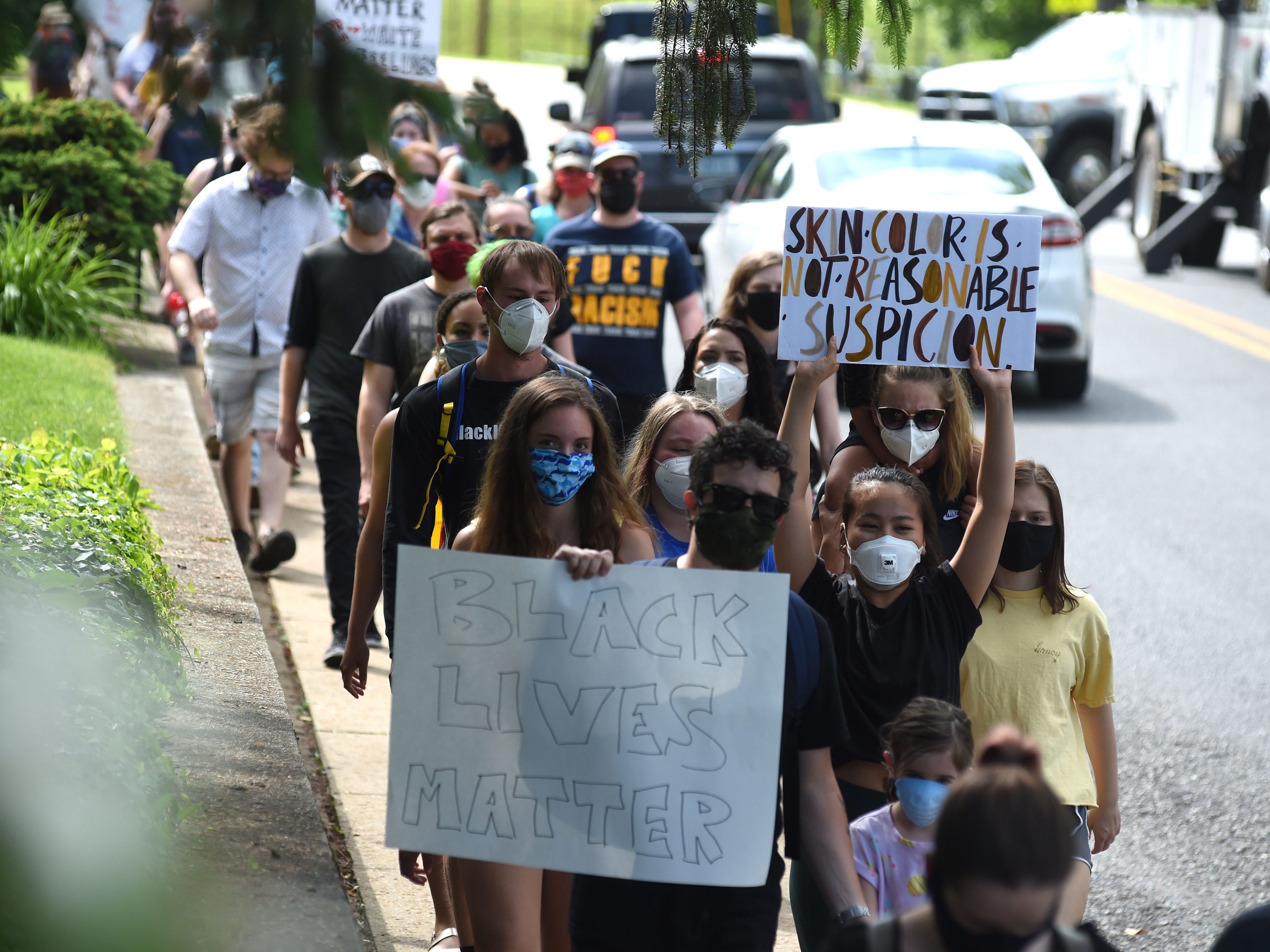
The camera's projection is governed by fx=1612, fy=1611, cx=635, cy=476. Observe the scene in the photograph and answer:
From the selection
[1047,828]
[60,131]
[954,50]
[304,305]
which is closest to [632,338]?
[304,305]

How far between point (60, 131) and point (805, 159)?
16.9 ft

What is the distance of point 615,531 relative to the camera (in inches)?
139

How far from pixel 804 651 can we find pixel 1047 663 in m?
1.06

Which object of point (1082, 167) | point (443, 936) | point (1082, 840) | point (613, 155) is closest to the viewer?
point (1082, 840)

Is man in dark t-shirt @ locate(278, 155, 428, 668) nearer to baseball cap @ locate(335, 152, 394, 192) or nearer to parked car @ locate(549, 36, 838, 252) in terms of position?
baseball cap @ locate(335, 152, 394, 192)

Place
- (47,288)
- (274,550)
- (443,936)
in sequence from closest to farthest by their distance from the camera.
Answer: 1. (443,936)
2. (274,550)
3. (47,288)

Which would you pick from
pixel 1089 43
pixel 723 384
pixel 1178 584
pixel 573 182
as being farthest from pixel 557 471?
pixel 1089 43

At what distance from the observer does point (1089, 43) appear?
23.3 m

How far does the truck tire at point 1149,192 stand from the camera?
1886 centimetres

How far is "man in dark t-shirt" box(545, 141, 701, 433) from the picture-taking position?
6902 millimetres

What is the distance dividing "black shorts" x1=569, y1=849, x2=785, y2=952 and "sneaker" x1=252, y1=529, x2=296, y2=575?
460 centimetres

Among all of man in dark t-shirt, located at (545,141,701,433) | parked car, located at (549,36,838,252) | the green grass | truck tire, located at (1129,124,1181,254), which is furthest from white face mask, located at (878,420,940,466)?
truck tire, located at (1129,124,1181,254)

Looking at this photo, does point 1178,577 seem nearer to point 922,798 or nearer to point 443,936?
point 443,936

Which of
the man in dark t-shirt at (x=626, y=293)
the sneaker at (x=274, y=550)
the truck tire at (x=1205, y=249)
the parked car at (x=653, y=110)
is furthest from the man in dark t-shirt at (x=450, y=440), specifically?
the truck tire at (x=1205, y=249)
